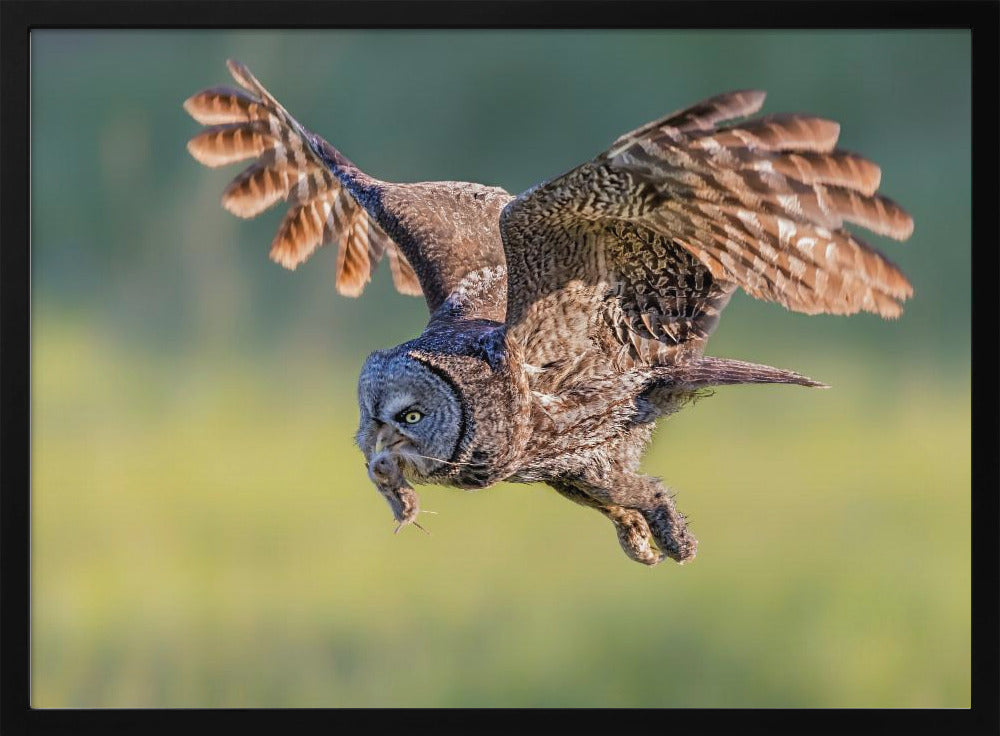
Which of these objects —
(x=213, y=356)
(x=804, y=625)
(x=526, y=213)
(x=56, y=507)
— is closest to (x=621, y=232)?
(x=526, y=213)

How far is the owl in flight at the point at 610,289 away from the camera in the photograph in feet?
10.1

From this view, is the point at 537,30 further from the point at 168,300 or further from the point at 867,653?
the point at 168,300

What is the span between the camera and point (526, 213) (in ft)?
11.0

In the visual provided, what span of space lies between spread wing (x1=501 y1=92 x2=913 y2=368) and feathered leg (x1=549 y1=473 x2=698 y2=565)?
31 centimetres

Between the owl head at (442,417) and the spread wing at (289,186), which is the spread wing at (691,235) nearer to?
the owl head at (442,417)

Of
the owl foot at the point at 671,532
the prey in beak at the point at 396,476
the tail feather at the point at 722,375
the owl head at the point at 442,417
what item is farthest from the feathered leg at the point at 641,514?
the prey in beak at the point at 396,476

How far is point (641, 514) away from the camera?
4000 mm

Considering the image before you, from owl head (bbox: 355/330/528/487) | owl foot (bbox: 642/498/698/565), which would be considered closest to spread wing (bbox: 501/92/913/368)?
owl head (bbox: 355/330/528/487)

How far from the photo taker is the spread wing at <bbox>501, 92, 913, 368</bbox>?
299 centimetres

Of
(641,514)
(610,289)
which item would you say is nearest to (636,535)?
(641,514)

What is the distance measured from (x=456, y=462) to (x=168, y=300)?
422 centimetres

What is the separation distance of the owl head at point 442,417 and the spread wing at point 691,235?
0.58ft
